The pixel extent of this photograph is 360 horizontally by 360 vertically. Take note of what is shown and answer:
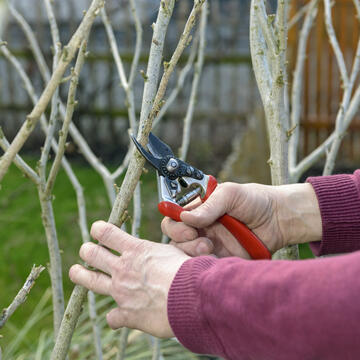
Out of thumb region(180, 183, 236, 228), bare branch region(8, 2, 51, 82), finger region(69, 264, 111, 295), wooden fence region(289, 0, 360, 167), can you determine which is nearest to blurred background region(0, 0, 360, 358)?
wooden fence region(289, 0, 360, 167)

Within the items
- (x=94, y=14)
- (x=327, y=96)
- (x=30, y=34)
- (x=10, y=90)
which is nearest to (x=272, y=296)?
(x=94, y=14)

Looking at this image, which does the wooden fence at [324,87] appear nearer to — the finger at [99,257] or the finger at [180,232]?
the finger at [180,232]

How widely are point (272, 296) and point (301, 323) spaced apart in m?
0.07

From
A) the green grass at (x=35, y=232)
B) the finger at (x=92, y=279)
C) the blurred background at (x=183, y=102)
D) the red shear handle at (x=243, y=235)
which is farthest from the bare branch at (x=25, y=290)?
the blurred background at (x=183, y=102)

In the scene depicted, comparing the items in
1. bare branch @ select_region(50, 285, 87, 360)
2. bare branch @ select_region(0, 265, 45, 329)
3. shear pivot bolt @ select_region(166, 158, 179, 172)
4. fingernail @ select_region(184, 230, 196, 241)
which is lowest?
bare branch @ select_region(50, 285, 87, 360)

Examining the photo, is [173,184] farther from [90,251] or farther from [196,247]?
[90,251]

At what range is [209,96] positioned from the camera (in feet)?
21.5

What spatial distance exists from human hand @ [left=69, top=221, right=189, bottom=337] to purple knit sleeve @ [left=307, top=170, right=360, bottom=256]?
1.67 ft

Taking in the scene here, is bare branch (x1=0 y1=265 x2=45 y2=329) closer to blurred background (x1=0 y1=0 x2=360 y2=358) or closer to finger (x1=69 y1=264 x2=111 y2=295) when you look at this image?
finger (x1=69 y1=264 x2=111 y2=295)

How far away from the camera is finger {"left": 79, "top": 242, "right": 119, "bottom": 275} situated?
4.17 ft

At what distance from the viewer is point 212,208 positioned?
4.81 feet

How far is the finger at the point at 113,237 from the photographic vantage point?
1.28 m

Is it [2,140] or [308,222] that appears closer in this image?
[2,140]

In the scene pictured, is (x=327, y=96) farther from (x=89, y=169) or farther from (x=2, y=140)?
(x=2, y=140)
